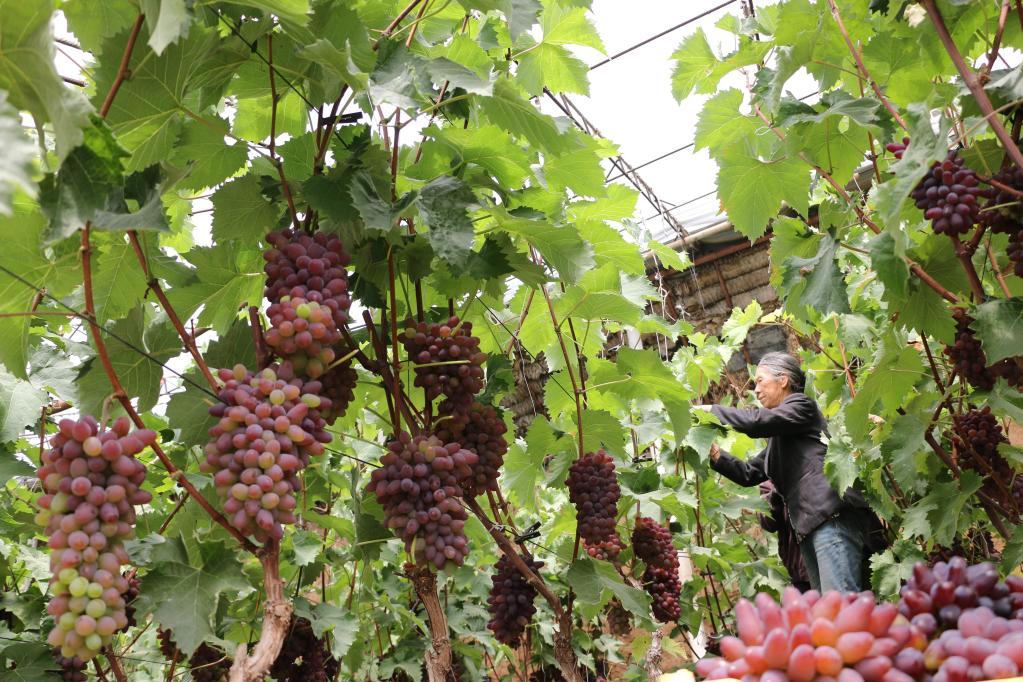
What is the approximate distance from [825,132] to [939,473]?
97cm

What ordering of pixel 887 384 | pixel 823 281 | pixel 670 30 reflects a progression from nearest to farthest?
pixel 823 281, pixel 887 384, pixel 670 30

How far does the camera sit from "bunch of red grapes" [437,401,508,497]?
134 cm

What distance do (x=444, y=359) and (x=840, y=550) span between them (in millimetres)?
2266

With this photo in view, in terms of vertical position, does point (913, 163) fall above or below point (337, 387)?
above

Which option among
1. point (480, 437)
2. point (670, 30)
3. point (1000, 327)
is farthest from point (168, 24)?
point (670, 30)

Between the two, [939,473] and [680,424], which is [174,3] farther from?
[939,473]

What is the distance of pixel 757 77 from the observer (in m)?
1.82

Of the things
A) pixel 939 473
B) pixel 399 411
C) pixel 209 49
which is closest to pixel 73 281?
pixel 209 49

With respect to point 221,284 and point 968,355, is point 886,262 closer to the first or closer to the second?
point 968,355

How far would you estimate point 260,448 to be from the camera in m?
0.92

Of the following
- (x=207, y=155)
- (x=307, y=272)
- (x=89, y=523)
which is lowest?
(x=89, y=523)

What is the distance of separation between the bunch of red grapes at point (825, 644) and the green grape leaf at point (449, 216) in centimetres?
61

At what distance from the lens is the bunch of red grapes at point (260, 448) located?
35.5 inches

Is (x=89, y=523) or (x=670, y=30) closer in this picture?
(x=89, y=523)
